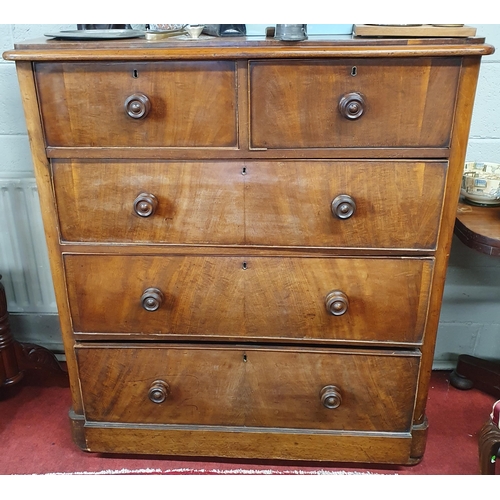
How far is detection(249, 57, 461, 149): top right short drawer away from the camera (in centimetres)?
111

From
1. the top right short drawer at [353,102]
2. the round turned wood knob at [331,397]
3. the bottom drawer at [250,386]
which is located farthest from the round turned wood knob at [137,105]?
the round turned wood knob at [331,397]

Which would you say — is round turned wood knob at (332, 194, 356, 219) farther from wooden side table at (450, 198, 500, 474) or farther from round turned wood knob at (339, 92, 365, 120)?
wooden side table at (450, 198, 500, 474)

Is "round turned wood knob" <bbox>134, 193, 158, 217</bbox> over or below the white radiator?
over

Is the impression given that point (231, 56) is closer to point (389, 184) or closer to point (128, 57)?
point (128, 57)

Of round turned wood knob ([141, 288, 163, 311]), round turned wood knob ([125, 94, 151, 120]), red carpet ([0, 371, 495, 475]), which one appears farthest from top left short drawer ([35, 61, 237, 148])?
red carpet ([0, 371, 495, 475])

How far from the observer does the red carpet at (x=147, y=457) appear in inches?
60.9

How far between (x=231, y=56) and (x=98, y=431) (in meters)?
1.07

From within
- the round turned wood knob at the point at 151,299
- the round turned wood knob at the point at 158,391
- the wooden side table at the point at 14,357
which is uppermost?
the round turned wood knob at the point at 151,299

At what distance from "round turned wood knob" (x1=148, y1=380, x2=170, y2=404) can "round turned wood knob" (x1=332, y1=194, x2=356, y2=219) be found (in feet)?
2.16

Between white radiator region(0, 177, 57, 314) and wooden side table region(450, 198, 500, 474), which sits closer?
wooden side table region(450, 198, 500, 474)

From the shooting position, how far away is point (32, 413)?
179 cm

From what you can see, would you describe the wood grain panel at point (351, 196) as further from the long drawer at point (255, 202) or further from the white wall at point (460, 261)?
the white wall at point (460, 261)

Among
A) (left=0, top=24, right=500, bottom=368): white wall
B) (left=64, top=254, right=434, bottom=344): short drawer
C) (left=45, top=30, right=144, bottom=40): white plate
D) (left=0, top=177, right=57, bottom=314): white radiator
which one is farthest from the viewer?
(left=0, top=177, right=57, bottom=314): white radiator
